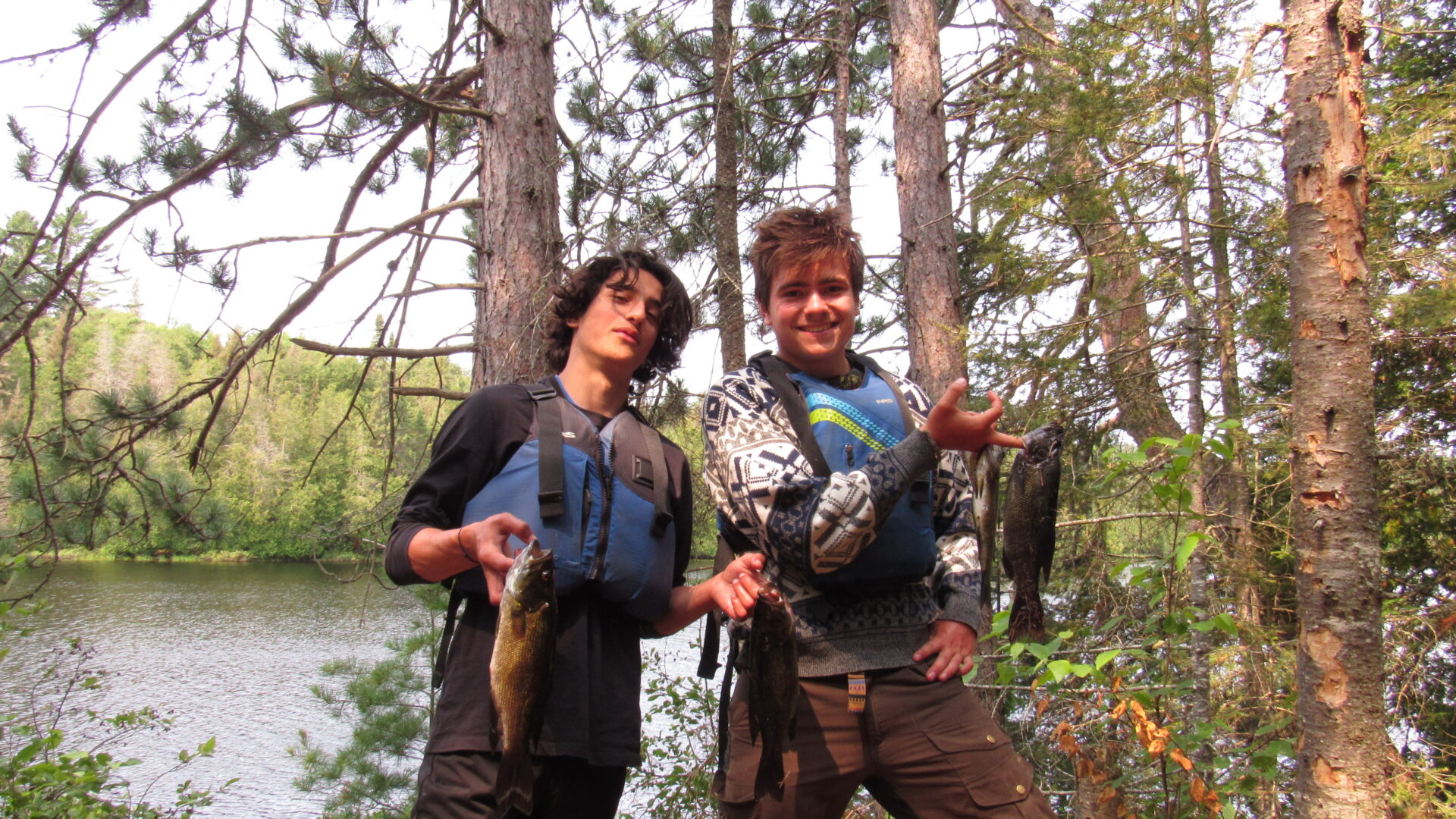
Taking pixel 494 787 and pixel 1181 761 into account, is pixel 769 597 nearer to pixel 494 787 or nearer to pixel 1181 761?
pixel 494 787

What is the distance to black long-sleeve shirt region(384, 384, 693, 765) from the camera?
207 cm

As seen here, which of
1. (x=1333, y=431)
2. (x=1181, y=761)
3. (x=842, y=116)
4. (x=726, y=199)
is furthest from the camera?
(x=842, y=116)

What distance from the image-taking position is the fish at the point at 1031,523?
2.19m

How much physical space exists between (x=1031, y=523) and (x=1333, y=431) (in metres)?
1.55

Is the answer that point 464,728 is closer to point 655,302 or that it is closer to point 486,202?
point 655,302

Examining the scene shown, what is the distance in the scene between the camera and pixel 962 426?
1.99m

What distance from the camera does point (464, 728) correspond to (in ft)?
6.73

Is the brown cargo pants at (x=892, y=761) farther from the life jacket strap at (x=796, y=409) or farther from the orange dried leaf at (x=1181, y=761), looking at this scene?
the orange dried leaf at (x=1181, y=761)

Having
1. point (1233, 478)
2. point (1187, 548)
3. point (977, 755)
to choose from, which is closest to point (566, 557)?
point (977, 755)

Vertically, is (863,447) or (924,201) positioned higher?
(924,201)

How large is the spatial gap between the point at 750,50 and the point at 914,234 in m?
3.44

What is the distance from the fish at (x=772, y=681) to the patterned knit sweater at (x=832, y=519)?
141 millimetres

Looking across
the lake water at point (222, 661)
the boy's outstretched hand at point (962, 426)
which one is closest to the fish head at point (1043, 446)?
the boy's outstretched hand at point (962, 426)

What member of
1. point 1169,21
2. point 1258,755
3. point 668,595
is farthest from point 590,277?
point 1169,21
